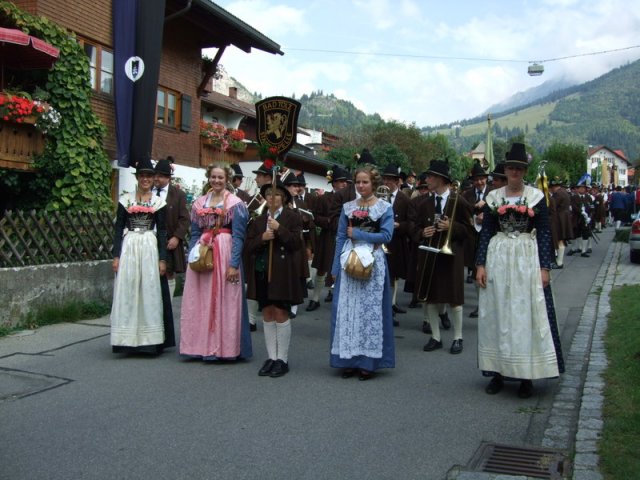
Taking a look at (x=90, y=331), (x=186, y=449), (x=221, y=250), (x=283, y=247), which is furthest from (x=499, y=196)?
(x=90, y=331)

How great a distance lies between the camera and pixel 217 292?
7.50 meters

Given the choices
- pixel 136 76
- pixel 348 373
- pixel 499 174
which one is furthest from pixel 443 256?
pixel 136 76

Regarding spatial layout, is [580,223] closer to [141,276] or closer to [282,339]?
[282,339]

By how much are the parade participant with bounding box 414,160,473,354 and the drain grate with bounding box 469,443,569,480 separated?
3.23 m

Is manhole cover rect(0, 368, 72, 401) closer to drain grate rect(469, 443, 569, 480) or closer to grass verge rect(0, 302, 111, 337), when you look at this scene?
grass verge rect(0, 302, 111, 337)

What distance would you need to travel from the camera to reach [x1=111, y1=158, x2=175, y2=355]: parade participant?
303 inches

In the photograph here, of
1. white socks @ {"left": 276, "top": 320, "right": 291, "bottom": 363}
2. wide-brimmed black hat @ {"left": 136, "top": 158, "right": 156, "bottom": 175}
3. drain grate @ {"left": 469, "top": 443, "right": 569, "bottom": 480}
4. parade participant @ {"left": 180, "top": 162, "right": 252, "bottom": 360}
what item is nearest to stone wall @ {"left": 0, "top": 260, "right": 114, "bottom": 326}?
wide-brimmed black hat @ {"left": 136, "top": 158, "right": 156, "bottom": 175}

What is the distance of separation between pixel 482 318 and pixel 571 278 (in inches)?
378

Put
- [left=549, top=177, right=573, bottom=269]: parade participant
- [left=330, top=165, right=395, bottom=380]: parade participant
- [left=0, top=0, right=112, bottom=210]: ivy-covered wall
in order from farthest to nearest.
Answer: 1. [left=549, top=177, right=573, bottom=269]: parade participant
2. [left=0, top=0, right=112, bottom=210]: ivy-covered wall
3. [left=330, top=165, right=395, bottom=380]: parade participant

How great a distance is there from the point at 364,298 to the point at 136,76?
11.7 metres

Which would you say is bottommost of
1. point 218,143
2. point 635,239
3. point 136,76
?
point 635,239

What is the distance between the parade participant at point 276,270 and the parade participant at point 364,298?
45cm

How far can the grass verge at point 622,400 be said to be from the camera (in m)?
4.41

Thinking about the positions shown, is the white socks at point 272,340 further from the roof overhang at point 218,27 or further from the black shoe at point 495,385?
the roof overhang at point 218,27
